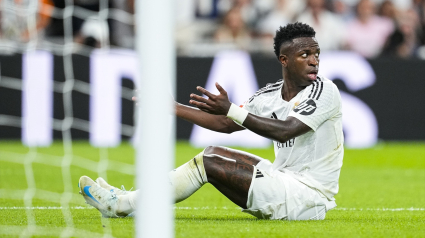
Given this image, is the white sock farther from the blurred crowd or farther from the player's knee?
the blurred crowd

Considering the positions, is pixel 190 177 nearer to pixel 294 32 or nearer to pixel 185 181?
pixel 185 181

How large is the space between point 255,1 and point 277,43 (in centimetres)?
797

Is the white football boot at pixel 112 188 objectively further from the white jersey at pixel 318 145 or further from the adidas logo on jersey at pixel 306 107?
the adidas logo on jersey at pixel 306 107

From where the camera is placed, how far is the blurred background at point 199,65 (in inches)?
435

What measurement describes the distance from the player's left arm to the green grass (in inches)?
21.6

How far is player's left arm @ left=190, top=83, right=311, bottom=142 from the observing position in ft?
12.8

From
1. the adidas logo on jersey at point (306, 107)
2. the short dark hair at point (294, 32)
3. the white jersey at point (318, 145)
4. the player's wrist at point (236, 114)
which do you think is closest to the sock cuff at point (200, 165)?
the player's wrist at point (236, 114)

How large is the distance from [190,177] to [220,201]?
1605 mm

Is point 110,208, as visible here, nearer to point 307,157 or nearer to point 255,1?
point 307,157

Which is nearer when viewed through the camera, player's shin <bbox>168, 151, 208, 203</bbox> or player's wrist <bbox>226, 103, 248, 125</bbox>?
player's wrist <bbox>226, 103, 248, 125</bbox>

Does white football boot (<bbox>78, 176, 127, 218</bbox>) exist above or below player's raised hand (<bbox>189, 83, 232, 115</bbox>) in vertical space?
below

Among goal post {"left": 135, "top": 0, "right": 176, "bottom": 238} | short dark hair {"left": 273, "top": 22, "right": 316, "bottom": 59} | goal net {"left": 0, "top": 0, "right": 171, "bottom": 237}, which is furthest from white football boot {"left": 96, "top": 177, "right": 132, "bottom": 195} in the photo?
goal net {"left": 0, "top": 0, "right": 171, "bottom": 237}

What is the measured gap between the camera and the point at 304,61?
4.48m

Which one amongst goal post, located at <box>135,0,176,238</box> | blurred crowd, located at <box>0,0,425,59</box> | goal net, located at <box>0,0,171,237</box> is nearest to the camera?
goal post, located at <box>135,0,176,238</box>
